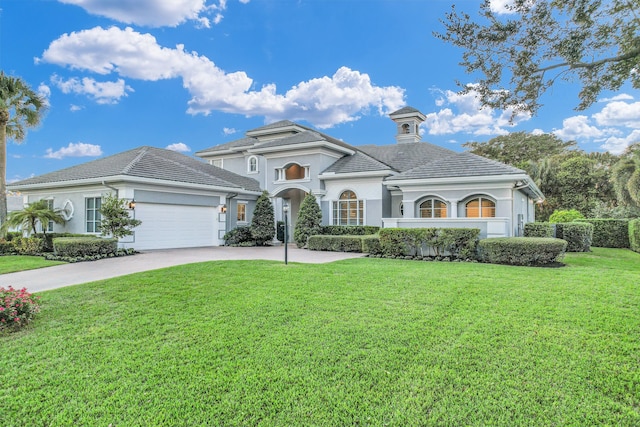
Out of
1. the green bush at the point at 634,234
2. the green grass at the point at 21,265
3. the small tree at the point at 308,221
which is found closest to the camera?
the green grass at the point at 21,265

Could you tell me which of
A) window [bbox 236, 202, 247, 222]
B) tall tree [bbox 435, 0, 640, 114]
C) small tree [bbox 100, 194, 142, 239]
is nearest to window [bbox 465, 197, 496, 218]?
tall tree [bbox 435, 0, 640, 114]

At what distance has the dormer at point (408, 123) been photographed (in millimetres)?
24469

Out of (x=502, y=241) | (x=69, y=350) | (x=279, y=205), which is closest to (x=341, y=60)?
A: (x=279, y=205)

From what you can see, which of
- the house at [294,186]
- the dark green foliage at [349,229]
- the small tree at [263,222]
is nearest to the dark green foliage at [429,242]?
the house at [294,186]

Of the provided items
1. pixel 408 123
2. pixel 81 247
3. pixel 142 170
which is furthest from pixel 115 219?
pixel 408 123

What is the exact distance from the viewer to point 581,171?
32.3m

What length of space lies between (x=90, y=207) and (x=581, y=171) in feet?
125

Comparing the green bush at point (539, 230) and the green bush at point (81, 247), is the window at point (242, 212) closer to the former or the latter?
the green bush at point (81, 247)

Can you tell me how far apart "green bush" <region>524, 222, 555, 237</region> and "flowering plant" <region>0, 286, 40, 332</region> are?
18248mm

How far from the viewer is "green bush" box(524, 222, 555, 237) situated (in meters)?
16.5

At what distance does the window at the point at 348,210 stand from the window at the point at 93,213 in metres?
11.2

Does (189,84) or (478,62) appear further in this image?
(189,84)

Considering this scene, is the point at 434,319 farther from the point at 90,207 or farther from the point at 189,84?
the point at 189,84

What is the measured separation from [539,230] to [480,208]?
405cm
